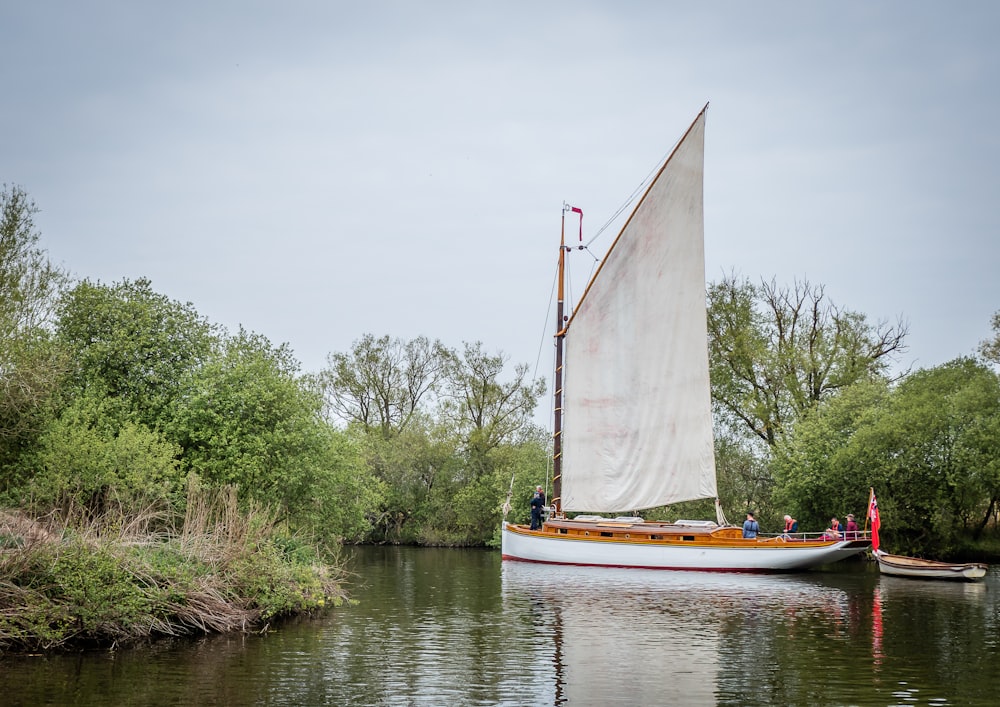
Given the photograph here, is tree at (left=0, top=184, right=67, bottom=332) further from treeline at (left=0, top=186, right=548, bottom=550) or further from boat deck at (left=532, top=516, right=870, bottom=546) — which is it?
boat deck at (left=532, top=516, right=870, bottom=546)

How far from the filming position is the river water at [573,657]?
13398mm

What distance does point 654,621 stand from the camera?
851 inches

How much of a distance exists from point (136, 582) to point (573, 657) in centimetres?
797

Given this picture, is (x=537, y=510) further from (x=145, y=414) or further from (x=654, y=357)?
(x=145, y=414)

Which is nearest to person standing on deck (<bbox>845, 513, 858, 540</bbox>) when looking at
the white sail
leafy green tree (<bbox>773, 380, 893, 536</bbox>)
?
leafy green tree (<bbox>773, 380, 893, 536</bbox>)

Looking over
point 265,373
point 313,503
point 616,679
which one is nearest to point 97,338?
point 265,373

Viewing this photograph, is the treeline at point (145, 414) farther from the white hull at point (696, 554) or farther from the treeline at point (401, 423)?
the white hull at point (696, 554)

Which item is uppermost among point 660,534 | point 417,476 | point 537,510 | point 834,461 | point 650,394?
point 650,394

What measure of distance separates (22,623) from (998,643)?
1702 centimetres

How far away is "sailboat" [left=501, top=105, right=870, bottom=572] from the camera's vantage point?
38438 millimetres

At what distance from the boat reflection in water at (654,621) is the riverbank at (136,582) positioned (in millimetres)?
5878

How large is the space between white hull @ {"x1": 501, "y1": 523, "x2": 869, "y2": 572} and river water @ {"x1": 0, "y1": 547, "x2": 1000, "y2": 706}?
8.92 metres

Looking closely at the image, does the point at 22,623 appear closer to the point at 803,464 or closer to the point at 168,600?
the point at 168,600

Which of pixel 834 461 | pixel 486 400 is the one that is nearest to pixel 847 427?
pixel 834 461
